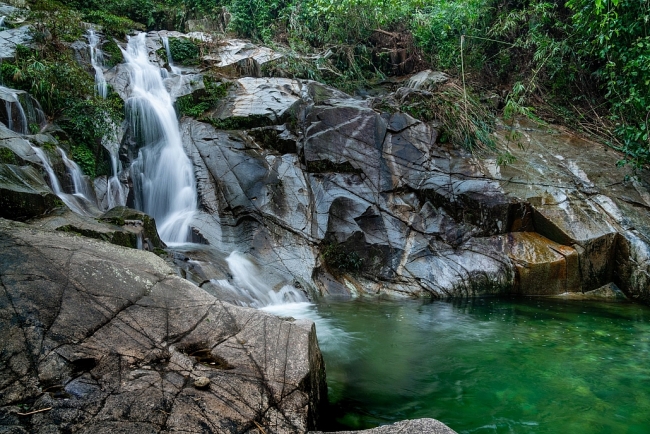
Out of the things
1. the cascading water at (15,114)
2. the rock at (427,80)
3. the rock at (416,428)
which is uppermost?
the rock at (427,80)

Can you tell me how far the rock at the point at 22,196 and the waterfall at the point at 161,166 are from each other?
11.1ft

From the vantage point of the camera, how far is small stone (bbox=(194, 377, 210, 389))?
2908 millimetres

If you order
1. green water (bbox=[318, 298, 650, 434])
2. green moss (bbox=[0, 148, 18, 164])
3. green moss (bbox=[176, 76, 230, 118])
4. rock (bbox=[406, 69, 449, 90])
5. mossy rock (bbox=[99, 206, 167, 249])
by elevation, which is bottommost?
green water (bbox=[318, 298, 650, 434])

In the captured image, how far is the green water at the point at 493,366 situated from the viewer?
13.6 ft

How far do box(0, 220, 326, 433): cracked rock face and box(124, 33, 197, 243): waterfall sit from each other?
5.70 metres

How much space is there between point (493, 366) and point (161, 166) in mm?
8625

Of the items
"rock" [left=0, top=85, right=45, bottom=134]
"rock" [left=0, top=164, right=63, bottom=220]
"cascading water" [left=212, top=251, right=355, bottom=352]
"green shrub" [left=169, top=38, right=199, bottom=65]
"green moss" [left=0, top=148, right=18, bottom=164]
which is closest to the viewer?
"rock" [left=0, top=164, right=63, bottom=220]

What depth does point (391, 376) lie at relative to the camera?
16.6ft

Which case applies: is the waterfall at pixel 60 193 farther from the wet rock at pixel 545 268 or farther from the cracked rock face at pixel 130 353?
the wet rock at pixel 545 268

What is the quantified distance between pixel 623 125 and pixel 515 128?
2562 mm

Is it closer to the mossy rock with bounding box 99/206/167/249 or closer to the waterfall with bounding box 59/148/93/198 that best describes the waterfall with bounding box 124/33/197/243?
the waterfall with bounding box 59/148/93/198

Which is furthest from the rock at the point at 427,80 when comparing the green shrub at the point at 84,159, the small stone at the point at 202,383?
the small stone at the point at 202,383

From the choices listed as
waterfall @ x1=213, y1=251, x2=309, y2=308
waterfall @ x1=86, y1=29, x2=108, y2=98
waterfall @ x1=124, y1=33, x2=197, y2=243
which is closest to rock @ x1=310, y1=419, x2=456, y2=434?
waterfall @ x1=213, y1=251, x2=309, y2=308

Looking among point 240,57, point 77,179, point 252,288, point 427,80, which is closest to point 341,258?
point 252,288
